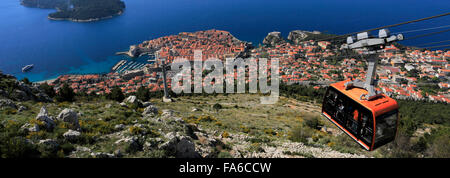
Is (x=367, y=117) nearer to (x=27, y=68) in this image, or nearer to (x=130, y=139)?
(x=130, y=139)

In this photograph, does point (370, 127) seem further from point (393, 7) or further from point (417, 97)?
point (393, 7)

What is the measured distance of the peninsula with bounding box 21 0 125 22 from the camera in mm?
138625

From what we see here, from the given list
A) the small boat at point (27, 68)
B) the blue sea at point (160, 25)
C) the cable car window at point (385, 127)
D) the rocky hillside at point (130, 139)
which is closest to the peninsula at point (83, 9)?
the blue sea at point (160, 25)

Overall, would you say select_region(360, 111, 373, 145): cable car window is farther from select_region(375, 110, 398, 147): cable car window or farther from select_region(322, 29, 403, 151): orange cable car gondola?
select_region(375, 110, 398, 147): cable car window

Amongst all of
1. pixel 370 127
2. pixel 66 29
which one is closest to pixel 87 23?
pixel 66 29

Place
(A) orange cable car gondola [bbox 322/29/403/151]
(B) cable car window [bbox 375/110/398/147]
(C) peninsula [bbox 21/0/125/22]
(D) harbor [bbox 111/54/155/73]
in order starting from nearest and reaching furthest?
1. (A) orange cable car gondola [bbox 322/29/403/151]
2. (B) cable car window [bbox 375/110/398/147]
3. (D) harbor [bbox 111/54/155/73]
4. (C) peninsula [bbox 21/0/125/22]

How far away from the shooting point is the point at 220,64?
246 feet

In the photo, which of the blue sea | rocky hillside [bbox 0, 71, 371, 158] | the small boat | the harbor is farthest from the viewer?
the blue sea

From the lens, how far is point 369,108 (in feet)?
25.4

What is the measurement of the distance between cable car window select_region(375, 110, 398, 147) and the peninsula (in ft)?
535

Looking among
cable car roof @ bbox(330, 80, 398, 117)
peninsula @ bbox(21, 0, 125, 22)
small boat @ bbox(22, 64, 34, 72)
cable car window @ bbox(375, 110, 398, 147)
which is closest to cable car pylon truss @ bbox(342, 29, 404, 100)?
cable car roof @ bbox(330, 80, 398, 117)

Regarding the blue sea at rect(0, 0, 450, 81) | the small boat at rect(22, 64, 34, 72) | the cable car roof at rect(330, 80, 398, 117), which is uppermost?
the blue sea at rect(0, 0, 450, 81)

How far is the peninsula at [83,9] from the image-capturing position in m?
139

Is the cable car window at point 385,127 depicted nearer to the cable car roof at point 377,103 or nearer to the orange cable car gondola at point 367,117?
the orange cable car gondola at point 367,117
